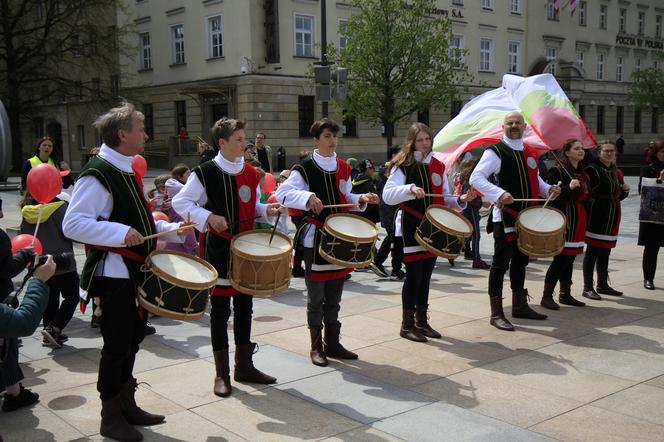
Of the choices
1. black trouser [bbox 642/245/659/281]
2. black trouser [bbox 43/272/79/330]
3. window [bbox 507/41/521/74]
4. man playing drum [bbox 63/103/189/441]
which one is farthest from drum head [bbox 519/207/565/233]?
window [bbox 507/41/521/74]

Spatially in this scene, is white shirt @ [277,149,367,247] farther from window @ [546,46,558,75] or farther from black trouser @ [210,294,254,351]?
window @ [546,46,558,75]

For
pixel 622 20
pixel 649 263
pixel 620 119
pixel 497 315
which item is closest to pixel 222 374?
pixel 497 315

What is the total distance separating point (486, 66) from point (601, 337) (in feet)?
123

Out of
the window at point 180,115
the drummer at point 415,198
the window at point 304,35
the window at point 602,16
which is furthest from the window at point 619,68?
the drummer at point 415,198

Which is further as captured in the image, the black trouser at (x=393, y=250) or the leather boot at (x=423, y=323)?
the black trouser at (x=393, y=250)

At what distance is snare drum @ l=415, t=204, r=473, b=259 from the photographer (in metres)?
5.69

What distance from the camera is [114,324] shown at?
3.96 meters

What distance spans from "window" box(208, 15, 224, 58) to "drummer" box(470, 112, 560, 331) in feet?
93.0

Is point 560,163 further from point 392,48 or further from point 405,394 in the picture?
point 392,48

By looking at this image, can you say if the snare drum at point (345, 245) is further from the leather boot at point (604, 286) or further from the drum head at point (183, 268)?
the leather boot at point (604, 286)

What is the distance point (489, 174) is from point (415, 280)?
50.2 inches

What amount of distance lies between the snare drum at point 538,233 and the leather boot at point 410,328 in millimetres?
1232

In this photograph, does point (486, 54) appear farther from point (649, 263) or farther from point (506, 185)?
point (506, 185)

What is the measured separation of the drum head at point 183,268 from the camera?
13.2ft
